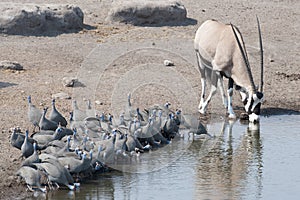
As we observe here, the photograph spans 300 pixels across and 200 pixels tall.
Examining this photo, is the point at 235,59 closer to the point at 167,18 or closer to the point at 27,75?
the point at 27,75

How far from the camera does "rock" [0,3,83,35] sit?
17.6 meters

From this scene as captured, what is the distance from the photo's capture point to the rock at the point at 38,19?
17.6 metres

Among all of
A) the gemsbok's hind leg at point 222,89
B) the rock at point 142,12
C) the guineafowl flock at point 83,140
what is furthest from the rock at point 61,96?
the rock at point 142,12

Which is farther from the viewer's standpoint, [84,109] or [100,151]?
[84,109]

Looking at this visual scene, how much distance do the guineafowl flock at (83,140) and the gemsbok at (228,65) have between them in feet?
3.43

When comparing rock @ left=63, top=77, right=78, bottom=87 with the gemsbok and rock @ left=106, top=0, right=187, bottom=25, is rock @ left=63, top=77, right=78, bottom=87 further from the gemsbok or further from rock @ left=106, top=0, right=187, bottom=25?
rock @ left=106, top=0, right=187, bottom=25

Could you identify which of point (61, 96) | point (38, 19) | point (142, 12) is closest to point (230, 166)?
point (61, 96)

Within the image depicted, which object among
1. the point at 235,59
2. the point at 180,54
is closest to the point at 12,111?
the point at 235,59

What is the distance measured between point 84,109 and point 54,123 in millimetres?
1917

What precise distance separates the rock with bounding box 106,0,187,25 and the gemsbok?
205 inches

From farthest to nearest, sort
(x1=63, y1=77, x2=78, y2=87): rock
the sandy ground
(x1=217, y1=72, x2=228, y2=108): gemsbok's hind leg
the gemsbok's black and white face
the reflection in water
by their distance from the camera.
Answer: (x1=63, y1=77, x2=78, y2=87): rock, (x1=217, y1=72, x2=228, y2=108): gemsbok's hind leg, the gemsbok's black and white face, the sandy ground, the reflection in water

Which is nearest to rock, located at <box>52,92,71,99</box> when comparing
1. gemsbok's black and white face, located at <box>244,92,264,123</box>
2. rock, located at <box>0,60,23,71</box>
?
rock, located at <box>0,60,23,71</box>

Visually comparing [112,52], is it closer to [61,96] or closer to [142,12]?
[142,12]

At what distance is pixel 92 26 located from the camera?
749 inches
